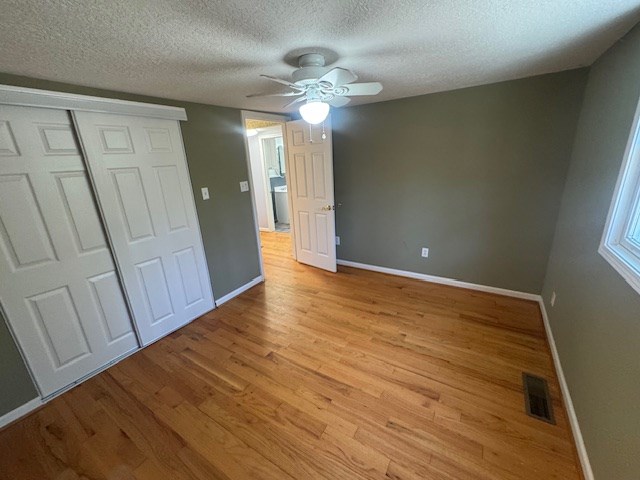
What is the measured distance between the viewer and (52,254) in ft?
5.96

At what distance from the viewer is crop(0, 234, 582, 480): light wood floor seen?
1416mm

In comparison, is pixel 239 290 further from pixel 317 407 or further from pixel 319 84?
pixel 319 84

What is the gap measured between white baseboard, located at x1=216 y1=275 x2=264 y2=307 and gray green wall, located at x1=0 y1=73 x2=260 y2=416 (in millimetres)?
45

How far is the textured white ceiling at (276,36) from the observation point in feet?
3.52

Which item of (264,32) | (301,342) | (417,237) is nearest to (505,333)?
(417,237)

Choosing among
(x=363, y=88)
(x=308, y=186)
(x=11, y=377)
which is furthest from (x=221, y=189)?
(x=11, y=377)

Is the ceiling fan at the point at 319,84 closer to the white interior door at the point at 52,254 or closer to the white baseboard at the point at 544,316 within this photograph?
the white interior door at the point at 52,254

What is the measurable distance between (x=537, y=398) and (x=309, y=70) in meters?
2.47

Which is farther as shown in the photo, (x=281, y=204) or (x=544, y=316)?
(x=281, y=204)

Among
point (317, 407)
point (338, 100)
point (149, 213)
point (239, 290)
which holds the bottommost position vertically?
point (317, 407)

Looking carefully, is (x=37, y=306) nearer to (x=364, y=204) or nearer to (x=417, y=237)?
(x=364, y=204)

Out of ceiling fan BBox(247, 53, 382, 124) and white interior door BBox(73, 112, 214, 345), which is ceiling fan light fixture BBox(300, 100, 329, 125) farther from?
white interior door BBox(73, 112, 214, 345)

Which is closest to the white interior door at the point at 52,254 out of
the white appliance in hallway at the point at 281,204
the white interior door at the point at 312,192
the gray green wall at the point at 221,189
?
the gray green wall at the point at 221,189

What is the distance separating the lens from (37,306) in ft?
5.82
